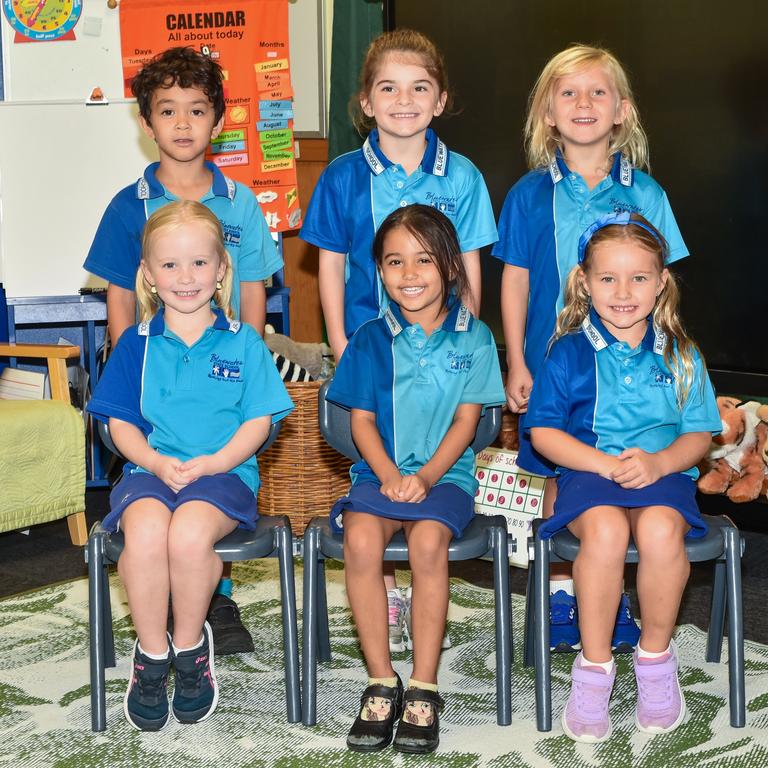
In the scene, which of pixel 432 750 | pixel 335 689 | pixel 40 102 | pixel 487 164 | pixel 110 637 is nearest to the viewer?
pixel 432 750

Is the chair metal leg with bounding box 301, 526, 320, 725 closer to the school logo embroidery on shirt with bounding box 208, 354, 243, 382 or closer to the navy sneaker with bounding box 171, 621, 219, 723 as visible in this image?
the navy sneaker with bounding box 171, 621, 219, 723

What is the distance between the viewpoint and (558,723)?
195 cm

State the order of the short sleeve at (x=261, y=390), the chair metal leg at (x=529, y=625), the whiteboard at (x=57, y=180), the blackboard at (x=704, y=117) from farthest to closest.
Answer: the whiteboard at (x=57, y=180)
the blackboard at (x=704, y=117)
the chair metal leg at (x=529, y=625)
the short sleeve at (x=261, y=390)

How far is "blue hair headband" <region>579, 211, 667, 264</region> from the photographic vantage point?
1976 millimetres

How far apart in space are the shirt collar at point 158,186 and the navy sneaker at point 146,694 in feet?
3.13

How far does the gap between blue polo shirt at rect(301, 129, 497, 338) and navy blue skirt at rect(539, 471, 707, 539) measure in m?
0.57

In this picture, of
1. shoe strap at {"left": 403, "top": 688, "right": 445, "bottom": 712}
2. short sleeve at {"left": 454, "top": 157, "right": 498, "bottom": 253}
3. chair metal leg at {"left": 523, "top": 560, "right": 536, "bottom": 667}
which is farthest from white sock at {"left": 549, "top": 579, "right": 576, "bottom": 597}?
short sleeve at {"left": 454, "top": 157, "right": 498, "bottom": 253}

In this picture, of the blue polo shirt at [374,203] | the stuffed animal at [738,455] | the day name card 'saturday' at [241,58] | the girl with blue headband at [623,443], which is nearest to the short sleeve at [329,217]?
the blue polo shirt at [374,203]

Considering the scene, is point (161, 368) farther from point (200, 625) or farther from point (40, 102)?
point (40, 102)

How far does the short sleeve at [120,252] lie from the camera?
231cm

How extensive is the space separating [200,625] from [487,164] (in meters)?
2.05

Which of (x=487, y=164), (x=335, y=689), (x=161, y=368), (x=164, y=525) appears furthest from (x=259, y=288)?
(x=487, y=164)

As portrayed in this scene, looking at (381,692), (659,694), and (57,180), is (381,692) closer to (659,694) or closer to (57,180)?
(659,694)

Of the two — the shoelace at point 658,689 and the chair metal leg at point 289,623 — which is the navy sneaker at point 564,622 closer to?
the shoelace at point 658,689
